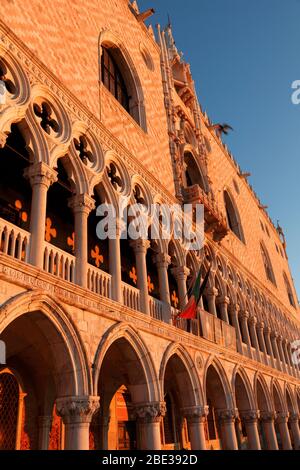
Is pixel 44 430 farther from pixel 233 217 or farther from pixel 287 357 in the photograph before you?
pixel 287 357

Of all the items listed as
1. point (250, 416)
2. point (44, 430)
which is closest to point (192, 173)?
point (250, 416)

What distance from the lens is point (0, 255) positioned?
5988 mm

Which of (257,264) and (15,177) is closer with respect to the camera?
(15,177)

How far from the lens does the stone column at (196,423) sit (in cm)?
1023

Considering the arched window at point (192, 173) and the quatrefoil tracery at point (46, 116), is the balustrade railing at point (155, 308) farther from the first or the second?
the arched window at point (192, 173)

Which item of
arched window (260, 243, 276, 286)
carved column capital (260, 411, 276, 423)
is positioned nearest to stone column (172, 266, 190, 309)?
carved column capital (260, 411, 276, 423)

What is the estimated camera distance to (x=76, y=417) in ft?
21.9

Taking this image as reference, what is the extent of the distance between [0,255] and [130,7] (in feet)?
37.9

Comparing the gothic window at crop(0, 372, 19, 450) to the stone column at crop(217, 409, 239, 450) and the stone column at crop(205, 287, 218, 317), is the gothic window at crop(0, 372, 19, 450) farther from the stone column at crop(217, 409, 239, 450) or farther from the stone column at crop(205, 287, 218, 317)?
the stone column at crop(205, 287, 218, 317)

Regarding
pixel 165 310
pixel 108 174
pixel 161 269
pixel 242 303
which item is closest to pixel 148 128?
pixel 108 174

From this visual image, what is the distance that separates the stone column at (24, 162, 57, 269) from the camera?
6836 millimetres

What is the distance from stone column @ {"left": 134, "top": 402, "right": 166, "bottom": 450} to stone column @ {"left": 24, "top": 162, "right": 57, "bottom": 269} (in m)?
3.87

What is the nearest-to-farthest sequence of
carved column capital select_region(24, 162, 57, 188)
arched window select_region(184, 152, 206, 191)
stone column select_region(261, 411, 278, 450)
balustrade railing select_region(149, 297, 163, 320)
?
carved column capital select_region(24, 162, 57, 188) → balustrade railing select_region(149, 297, 163, 320) → stone column select_region(261, 411, 278, 450) → arched window select_region(184, 152, 206, 191)
